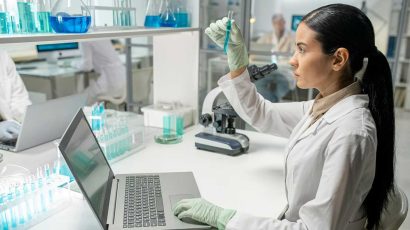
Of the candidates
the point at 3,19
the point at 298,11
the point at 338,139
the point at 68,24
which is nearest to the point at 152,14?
the point at 68,24

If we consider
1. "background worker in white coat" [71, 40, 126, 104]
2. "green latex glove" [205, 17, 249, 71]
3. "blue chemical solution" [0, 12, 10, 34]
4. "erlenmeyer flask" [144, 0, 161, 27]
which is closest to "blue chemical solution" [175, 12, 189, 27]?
Result: "erlenmeyer flask" [144, 0, 161, 27]

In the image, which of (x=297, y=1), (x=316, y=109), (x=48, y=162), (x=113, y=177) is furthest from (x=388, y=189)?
(x=297, y=1)

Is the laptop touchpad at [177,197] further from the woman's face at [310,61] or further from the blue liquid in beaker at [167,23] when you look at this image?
the blue liquid in beaker at [167,23]

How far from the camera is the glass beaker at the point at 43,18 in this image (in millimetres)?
1270

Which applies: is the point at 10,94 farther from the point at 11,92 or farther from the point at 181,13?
the point at 181,13

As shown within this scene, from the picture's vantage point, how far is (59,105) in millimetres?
1653

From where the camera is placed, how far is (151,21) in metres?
1.85

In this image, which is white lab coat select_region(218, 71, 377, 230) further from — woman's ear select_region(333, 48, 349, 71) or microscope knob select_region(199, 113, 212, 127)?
microscope knob select_region(199, 113, 212, 127)

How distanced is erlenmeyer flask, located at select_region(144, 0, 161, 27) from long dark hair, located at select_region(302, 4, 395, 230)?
3.24ft

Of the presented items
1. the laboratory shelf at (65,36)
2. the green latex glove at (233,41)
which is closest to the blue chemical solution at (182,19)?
the laboratory shelf at (65,36)

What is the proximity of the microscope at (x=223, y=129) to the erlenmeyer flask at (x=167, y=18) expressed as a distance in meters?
0.45

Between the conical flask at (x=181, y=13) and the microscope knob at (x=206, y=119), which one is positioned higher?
the conical flask at (x=181, y=13)

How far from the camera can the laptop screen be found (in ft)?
3.05

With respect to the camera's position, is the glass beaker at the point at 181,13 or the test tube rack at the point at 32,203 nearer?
the test tube rack at the point at 32,203
